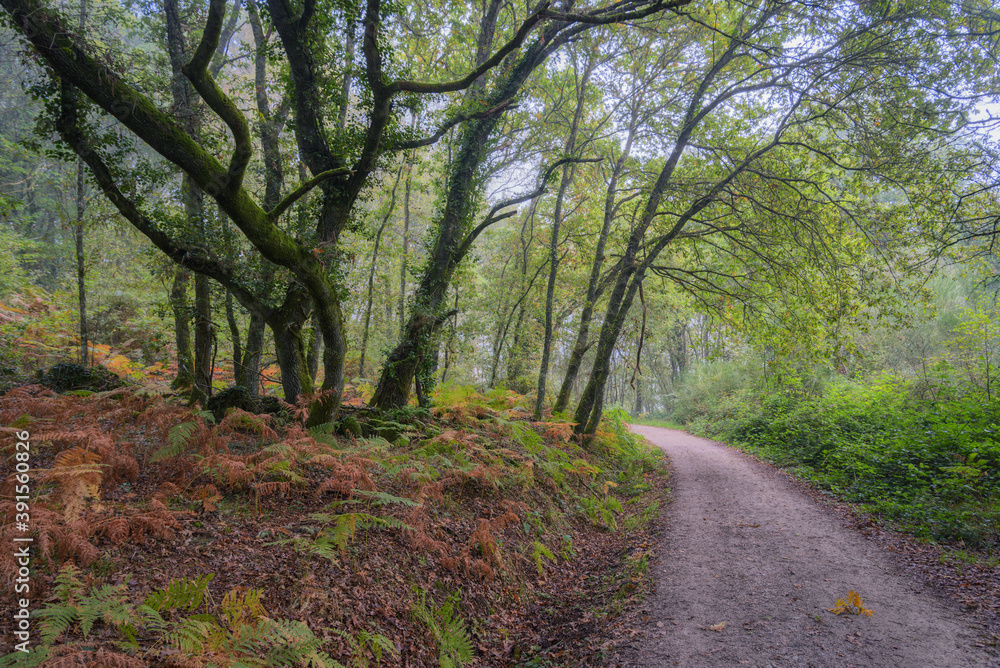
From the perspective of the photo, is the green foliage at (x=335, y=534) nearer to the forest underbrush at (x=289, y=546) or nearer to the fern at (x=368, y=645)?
the forest underbrush at (x=289, y=546)

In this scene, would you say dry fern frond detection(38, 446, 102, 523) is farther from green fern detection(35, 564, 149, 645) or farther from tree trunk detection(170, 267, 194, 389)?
tree trunk detection(170, 267, 194, 389)

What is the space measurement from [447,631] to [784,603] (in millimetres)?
3444

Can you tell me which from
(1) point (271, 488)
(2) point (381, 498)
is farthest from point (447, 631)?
(1) point (271, 488)

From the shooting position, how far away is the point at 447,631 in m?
3.96

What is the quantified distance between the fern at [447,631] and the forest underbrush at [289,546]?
0.02m

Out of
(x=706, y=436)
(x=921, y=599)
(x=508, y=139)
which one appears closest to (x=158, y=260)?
(x=508, y=139)

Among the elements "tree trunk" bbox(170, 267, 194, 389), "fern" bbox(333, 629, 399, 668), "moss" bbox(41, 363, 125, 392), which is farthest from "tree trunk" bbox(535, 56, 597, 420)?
"moss" bbox(41, 363, 125, 392)

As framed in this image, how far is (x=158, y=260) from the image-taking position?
7.96 metres

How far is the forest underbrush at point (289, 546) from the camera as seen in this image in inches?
105

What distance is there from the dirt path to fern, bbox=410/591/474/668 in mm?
1428

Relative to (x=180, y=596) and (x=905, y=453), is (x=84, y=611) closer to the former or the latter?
(x=180, y=596)

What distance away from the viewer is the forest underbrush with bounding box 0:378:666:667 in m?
2.67

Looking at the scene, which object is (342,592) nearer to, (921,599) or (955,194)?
(921,599)

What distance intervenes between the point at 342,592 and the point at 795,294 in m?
11.6
